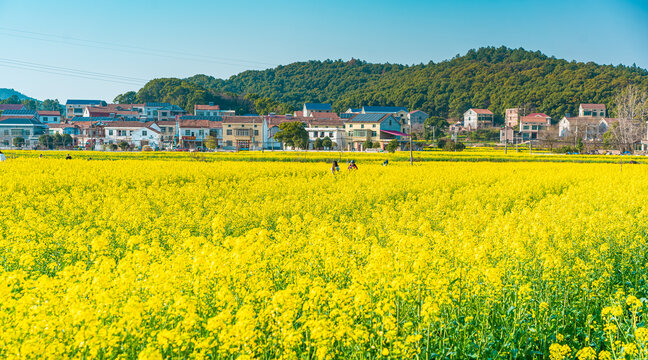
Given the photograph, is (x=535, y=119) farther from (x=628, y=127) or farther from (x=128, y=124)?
(x=128, y=124)

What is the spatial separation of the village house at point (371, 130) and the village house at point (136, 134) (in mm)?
34176

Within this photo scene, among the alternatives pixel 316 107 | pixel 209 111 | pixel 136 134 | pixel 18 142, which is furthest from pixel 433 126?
pixel 18 142

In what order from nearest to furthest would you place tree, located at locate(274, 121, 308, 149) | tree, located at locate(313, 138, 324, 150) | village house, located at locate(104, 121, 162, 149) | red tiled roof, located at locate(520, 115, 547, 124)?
tree, located at locate(274, 121, 308, 149)
tree, located at locate(313, 138, 324, 150)
village house, located at locate(104, 121, 162, 149)
red tiled roof, located at locate(520, 115, 547, 124)

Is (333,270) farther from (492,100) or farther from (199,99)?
(492,100)

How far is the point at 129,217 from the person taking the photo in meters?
9.70

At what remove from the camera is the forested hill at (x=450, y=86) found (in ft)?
354

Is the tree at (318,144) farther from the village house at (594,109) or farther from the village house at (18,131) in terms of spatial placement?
the village house at (594,109)

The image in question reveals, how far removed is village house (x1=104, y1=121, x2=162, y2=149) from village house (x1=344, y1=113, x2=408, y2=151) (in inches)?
1346

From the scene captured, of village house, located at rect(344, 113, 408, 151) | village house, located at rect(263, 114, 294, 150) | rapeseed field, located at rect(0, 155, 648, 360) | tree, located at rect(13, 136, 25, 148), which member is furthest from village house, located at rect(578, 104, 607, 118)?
tree, located at rect(13, 136, 25, 148)

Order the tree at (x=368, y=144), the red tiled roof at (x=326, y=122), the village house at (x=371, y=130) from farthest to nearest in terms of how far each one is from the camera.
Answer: the red tiled roof at (x=326, y=122) < the village house at (x=371, y=130) < the tree at (x=368, y=144)

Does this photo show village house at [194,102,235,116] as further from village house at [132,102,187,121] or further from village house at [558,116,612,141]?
village house at [558,116,612,141]

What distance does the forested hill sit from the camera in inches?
4252

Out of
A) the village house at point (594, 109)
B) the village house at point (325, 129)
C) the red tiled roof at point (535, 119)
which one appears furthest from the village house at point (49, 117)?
the village house at point (594, 109)

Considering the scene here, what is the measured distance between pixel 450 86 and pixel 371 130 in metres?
62.0
